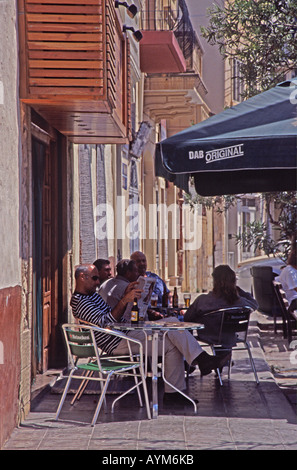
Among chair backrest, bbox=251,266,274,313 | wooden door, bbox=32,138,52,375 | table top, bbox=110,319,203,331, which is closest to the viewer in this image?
table top, bbox=110,319,203,331

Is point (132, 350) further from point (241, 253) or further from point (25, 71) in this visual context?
point (241, 253)

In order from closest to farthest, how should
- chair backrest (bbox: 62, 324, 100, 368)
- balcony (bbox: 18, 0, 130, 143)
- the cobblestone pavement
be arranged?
the cobblestone pavement, chair backrest (bbox: 62, 324, 100, 368), balcony (bbox: 18, 0, 130, 143)

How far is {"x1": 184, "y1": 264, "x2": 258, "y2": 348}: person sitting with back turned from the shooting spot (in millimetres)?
9289

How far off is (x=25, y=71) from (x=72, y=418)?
320 centimetres

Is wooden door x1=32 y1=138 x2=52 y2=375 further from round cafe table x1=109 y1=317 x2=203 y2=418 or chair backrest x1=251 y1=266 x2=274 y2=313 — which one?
chair backrest x1=251 y1=266 x2=274 y2=313

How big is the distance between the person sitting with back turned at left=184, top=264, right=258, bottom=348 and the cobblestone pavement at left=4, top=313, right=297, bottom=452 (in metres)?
0.75

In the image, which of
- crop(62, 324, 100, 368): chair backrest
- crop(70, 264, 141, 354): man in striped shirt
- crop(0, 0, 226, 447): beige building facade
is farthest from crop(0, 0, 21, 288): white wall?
crop(70, 264, 141, 354): man in striped shirt

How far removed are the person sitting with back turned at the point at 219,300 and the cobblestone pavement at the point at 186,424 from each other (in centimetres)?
75

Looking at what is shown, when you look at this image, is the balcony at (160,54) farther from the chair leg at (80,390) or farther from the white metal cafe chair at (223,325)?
the chair leg at (80,390)

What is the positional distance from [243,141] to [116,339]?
8.04 feet

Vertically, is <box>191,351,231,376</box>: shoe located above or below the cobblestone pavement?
above

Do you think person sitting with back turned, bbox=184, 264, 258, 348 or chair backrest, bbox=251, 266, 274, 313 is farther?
chair backrest, bbox=251, 266, 274, 313

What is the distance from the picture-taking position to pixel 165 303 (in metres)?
10.7

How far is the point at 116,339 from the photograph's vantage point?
842 centimetres
